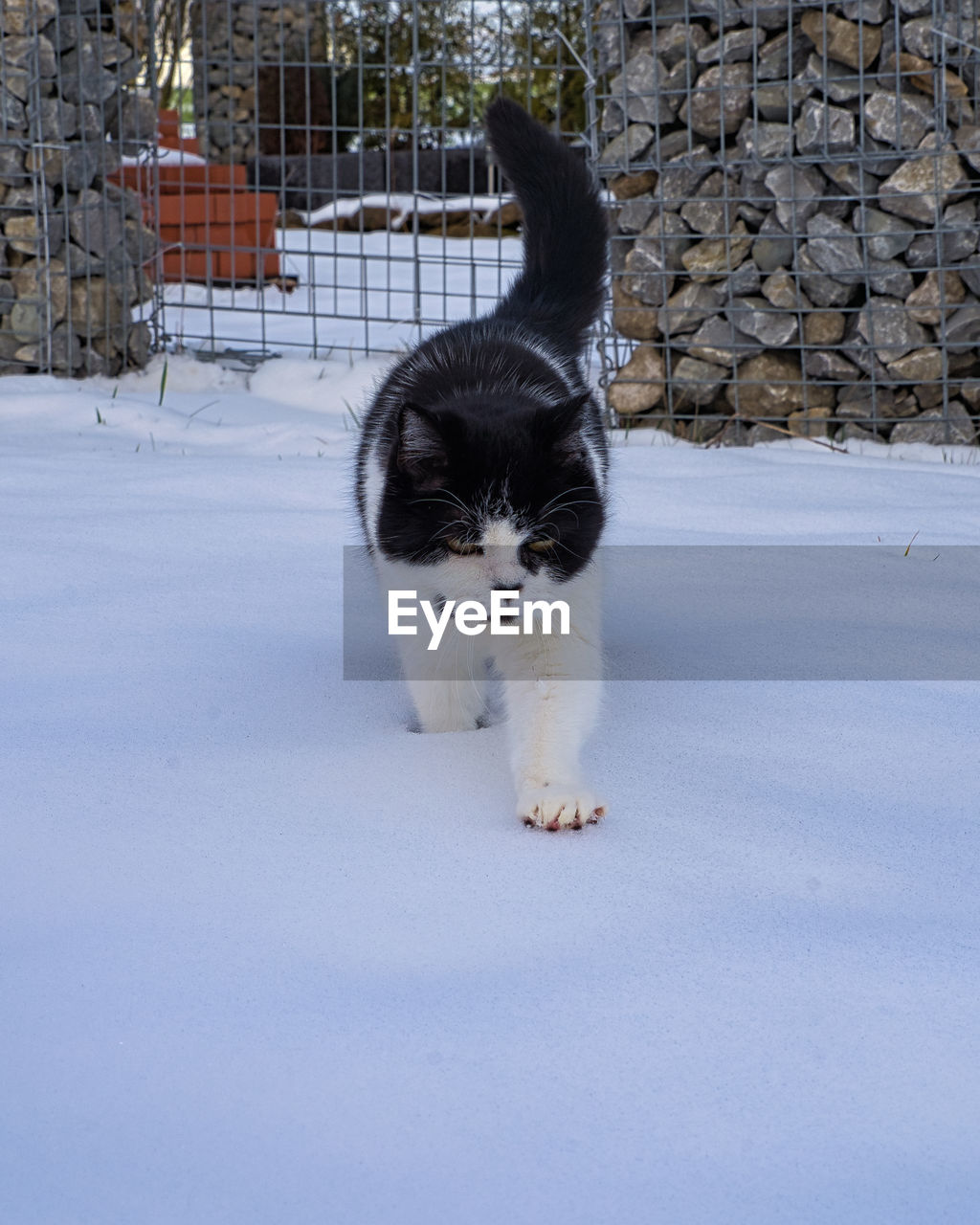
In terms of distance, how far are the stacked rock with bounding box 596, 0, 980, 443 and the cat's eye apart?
2.47 metres

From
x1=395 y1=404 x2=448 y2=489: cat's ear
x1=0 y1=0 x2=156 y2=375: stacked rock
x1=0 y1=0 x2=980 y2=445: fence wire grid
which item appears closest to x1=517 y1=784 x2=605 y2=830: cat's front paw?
x1=395 y1=404 x2=448 y2=489: cat's ear

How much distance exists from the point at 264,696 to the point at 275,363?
3267 millimetres

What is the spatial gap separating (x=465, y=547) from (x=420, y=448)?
0.14m

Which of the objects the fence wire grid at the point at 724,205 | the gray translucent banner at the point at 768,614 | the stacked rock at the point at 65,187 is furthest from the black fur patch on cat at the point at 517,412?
the stacked rock at the point at 65,187

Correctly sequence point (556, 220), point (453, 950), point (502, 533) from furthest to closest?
point (556, 220)
point (502, 533)
point (453, 950)

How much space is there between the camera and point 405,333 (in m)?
5.68

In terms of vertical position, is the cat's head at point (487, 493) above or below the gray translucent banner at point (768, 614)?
above

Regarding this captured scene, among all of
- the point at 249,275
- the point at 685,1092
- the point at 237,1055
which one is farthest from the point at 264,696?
the point at 249,275

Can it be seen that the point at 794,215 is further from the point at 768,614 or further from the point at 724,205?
the point at 768,614

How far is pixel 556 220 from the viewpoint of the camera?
239 centimetres

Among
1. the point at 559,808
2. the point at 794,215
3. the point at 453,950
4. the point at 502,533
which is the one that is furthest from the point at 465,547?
the point at 794,215

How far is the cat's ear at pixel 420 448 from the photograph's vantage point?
1479 mm

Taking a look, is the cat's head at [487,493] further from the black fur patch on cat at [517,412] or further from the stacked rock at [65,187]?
the stacked rock at [65,187]

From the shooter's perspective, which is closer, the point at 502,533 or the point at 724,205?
the point at 502,533
